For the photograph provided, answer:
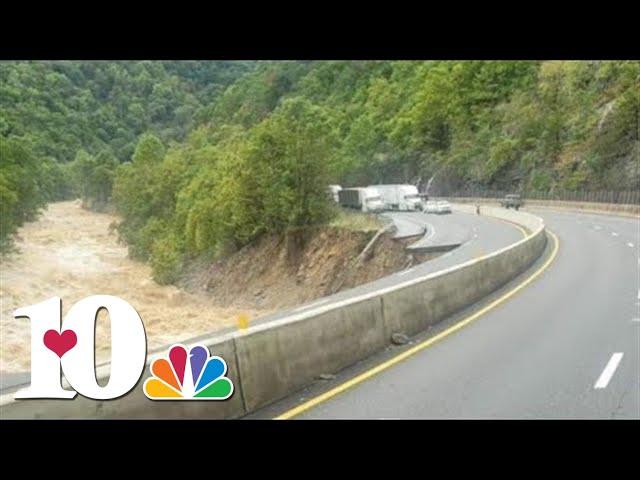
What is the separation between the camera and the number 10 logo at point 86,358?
6804 millimetres

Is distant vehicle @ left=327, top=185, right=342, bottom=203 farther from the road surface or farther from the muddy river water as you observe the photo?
the muddy river water

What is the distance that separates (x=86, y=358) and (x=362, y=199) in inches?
2622

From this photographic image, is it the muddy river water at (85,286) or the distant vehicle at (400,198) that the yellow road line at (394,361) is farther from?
the distant vehicle at (400,198)

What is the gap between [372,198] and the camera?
74562 millimetres

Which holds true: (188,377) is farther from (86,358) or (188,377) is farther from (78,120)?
(78,120)

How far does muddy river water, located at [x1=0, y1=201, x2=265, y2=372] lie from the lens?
49.8 metres

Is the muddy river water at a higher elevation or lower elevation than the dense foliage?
lower

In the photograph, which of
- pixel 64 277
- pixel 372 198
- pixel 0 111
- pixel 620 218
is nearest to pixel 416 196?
pixel 372 198

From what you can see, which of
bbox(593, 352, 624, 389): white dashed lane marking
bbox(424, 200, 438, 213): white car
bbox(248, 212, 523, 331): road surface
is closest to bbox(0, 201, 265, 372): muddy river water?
bbox(248, 212, 523, 331): road surface

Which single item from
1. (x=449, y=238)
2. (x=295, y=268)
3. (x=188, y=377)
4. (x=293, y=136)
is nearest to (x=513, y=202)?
(x=293, y=136)

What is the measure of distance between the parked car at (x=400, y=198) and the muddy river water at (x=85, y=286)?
20.8m

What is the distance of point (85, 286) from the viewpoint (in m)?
79.2

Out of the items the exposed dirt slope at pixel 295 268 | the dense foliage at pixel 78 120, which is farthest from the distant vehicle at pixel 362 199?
the dense foliage at pixel 78 120

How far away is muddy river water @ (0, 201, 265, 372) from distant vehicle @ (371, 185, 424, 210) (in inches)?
821
